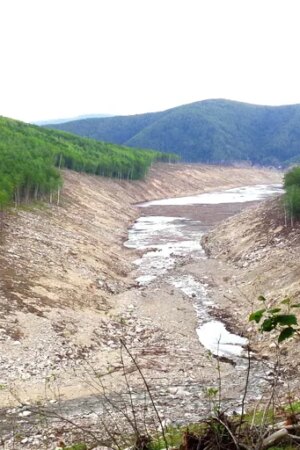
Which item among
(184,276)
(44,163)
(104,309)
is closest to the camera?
(104,309)

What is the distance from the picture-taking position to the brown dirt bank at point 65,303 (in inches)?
993

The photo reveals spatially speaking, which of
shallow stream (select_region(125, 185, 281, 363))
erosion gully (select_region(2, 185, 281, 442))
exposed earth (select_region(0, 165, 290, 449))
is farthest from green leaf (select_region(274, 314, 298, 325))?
exposed earth (select_region(0, 165, 290, 449))

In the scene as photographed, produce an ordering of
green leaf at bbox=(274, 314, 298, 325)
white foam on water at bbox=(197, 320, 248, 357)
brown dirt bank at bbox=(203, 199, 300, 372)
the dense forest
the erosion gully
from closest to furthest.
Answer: green leaf at bbox=(274, 314, 298, 325) < the erosion gully < white foam on water at bbox=(197, 320, 248, 357) < brown dirt bank at bbox=(203, 199, 300, 372) < the dense forest

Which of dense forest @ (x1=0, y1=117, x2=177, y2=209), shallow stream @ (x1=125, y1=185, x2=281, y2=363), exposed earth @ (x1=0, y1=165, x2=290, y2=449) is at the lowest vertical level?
shallow stream @ (x1=125, y1=185, x2=281, y2=363)

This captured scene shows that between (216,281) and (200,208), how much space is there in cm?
5963

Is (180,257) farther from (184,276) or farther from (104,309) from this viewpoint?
(104,309)

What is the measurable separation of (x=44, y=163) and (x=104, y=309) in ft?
150

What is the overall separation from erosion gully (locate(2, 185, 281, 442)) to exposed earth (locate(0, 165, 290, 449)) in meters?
0.17

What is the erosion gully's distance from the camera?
2048 cm

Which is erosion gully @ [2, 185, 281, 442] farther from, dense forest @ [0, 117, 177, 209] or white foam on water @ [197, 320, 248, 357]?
dense forest @ [0, 117, 177, 209]

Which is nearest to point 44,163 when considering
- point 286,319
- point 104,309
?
point 104,309

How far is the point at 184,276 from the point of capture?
45.5 meters

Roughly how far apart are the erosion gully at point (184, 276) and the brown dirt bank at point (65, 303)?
141cm

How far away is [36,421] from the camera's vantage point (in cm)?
1856
